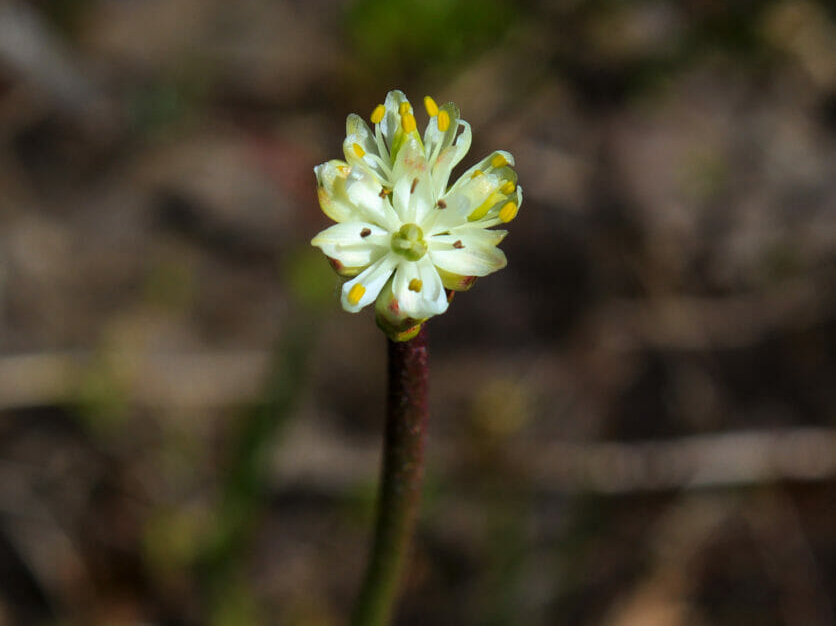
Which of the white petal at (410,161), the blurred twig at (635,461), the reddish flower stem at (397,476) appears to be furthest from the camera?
the blurred twig at (635,461)

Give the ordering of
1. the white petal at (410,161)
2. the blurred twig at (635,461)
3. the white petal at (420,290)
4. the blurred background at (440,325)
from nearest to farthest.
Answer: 1. the white petal at (420,290)
2. the white petal at (410,161)
3. the blurred background at (440,325)
4. the blurred twig at (635,461)

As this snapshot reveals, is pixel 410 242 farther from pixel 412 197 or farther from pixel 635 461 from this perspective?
pixel 635 461

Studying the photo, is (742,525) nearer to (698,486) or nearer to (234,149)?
(698,486)

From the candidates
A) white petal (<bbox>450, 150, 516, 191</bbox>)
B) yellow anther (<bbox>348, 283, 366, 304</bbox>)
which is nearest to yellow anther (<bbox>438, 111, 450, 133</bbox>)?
white petal (<bbox>450, 150, 516, 191</bbox>)

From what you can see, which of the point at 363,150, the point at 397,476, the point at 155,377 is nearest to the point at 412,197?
the point at 363,150

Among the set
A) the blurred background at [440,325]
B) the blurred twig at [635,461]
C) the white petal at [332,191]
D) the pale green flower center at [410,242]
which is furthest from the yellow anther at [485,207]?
the blurred twig at [635,461]

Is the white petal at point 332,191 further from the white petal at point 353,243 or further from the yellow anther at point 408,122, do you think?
the yellow anther at point 408,122

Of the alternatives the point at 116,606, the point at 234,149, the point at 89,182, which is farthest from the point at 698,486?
the point at 89,182

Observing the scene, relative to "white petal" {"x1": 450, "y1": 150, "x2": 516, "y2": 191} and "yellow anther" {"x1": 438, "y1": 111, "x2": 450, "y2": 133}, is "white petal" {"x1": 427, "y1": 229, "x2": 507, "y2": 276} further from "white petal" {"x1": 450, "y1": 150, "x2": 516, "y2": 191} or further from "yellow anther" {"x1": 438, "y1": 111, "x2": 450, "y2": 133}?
"yellow anther" {"x1": 438, "y1": 111, "x2": 450, "y2": 133}
